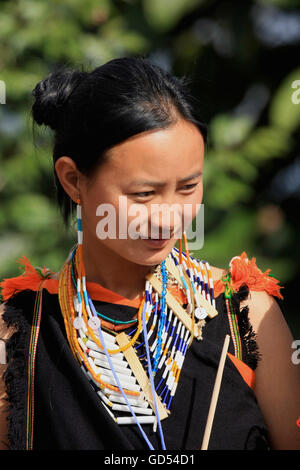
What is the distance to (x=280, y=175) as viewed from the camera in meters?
3.02

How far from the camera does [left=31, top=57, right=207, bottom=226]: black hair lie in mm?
1345

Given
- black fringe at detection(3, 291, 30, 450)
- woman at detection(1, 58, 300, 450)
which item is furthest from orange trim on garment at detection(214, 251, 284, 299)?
black fringe at detection(3, 291, 30, 450)

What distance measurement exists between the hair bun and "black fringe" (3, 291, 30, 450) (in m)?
0.46

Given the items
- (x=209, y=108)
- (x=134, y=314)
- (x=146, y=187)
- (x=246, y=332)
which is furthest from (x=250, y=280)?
(x=209, y=108)

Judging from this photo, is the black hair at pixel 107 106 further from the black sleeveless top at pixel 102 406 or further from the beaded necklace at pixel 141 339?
the black sleeveless top at pixel 102 406

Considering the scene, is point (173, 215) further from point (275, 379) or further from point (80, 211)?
point (275, 379)

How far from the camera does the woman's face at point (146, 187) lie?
1.32 meters

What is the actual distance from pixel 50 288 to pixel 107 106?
0.50m

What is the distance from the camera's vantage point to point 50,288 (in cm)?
161

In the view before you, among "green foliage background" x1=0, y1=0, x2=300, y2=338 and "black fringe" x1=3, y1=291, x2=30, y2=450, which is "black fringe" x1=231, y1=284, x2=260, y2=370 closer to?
"black fringe" x1=3, y1=291, x2=30, y2=450

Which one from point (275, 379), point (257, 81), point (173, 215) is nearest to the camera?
point (173, 215)

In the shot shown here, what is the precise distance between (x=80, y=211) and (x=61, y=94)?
0.91 feet

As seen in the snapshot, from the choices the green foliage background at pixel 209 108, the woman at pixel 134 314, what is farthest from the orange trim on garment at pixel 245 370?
the green foliage background at pixel 209 108
